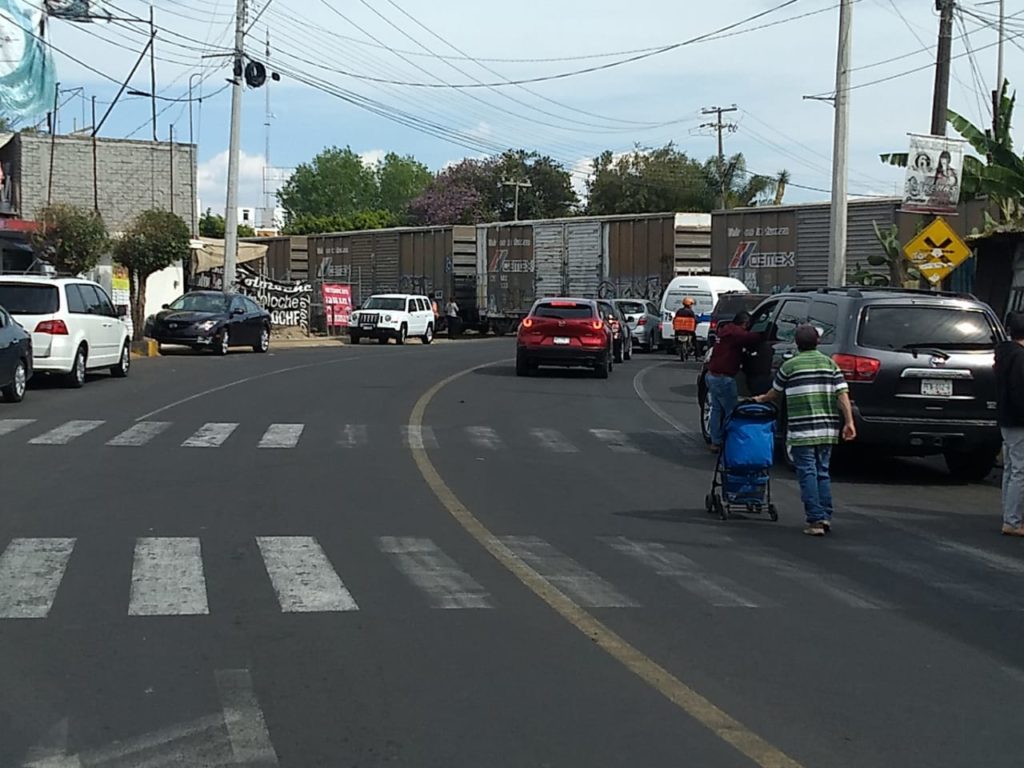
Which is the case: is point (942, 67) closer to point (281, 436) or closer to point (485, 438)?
point (485, 438)

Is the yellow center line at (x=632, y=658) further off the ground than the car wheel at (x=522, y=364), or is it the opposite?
the car wheel at (x=522, y=364)

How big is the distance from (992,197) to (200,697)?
20236 millimetres

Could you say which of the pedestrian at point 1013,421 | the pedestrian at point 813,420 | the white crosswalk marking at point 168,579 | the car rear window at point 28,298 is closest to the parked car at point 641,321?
the car rear window at point 28,298

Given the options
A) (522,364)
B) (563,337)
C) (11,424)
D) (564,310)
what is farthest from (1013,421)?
(522,364)

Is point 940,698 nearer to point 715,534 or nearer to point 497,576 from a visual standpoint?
point 497,576

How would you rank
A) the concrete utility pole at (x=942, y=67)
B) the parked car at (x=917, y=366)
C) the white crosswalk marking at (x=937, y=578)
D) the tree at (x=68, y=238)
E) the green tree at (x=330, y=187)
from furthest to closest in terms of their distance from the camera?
the green tree at (x=330, y=187)
the tree at (x=68, y=238)
the concrete utility pole at (x=942, y=67)
the parked car at (x=917, y=366)
the white crosswalk marking at (x=937, y=578)

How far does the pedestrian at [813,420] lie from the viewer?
1070cm

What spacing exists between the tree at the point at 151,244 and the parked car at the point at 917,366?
2378 cm

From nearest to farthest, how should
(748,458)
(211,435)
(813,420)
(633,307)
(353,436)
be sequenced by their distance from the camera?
(813,420)
(748,458)
(211,435)
(353,436)
(633,307)

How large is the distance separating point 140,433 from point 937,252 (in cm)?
1178

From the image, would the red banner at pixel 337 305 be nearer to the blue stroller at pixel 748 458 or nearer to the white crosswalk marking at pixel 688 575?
the blue stroller at pixel 748 458

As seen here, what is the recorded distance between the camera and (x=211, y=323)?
32906 mm

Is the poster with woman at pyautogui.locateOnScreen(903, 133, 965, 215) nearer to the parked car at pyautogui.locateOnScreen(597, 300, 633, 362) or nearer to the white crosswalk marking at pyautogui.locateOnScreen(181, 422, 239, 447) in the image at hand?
the white crosswalk marking at pyautogui.locateOnScreen(181, 422, 239, 447)

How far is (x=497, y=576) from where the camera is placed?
28.9 ft
